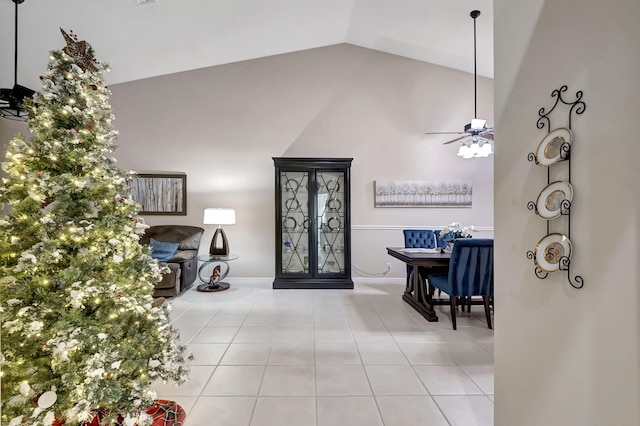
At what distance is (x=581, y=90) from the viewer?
1.03 metres

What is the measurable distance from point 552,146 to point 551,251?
1.30 ft

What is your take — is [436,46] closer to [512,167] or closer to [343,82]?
[343,82]

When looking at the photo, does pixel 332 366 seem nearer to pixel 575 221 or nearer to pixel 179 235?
pixel 575 221

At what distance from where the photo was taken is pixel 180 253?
4.52 meters

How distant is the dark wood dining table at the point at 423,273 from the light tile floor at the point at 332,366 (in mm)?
109

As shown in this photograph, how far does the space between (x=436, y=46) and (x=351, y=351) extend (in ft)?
14.9

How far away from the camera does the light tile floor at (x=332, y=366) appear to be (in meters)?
1.77

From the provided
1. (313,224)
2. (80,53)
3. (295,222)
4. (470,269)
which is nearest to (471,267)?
(470,269)

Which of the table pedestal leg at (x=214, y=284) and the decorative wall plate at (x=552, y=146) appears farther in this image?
the table pedestal leg at (x=214, y=284)

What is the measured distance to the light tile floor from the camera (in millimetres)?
1772

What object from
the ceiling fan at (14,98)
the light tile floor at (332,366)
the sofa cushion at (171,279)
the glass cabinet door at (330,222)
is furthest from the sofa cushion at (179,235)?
the ceiling fan at (14,98)

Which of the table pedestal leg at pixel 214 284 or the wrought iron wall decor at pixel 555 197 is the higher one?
the wrought iron wall decor at pixel 555 197

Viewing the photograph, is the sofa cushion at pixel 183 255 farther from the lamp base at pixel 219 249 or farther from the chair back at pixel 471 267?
the chair back at pixel 471 267

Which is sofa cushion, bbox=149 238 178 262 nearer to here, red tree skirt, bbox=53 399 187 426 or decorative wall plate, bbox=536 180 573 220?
red tree skirt, bbox=53 399 187 426
